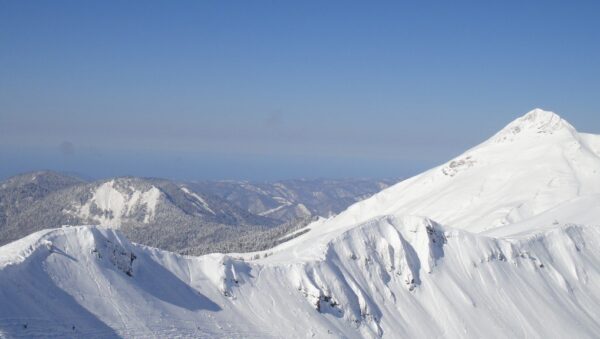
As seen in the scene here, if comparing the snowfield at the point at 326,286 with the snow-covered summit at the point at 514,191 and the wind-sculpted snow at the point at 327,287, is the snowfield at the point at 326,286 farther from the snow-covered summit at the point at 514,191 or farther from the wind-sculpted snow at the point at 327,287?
the snow-covered summit at the point at 514,191

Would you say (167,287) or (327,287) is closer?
(167,287)

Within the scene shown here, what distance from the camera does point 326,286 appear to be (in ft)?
182

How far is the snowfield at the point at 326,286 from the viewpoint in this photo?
3900 cm

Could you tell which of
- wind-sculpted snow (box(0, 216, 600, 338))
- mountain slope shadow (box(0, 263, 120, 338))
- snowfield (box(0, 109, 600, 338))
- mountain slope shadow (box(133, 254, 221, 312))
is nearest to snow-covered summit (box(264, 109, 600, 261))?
snowfield (box(0, 109, 600, 338))

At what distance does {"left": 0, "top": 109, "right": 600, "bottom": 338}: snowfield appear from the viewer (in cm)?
3900

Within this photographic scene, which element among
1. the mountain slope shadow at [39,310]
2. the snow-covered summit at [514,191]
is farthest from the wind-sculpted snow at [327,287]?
the snow-covered summit at [514,191]

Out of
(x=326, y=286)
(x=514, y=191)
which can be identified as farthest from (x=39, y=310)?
(x=514, y=191)

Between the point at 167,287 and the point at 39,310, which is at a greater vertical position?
the point at 39,310

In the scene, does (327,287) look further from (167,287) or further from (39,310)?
(39,310)

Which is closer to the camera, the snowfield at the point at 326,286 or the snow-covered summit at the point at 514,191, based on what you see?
the snowfield at the point at 326,286

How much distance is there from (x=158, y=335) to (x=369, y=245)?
31430mm

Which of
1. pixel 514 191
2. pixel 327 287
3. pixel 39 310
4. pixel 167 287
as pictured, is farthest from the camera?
pixel 514 191

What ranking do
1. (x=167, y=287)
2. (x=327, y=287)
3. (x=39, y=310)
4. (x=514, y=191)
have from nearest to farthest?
(x=39, y=310) → (x=167, y=287) → (x=327, y=287) → (x=514, y=191)

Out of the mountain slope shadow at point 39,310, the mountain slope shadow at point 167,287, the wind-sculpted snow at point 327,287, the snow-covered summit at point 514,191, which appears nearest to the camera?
the mountain slope shadow at point 39,310
